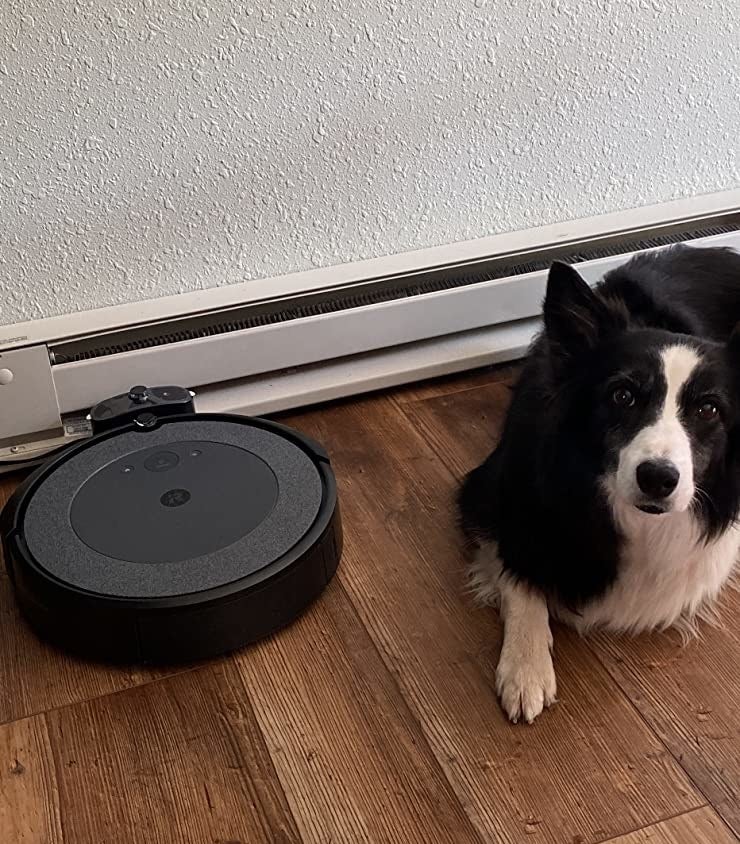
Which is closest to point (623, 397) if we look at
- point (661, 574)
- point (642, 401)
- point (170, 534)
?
point (642, 401)

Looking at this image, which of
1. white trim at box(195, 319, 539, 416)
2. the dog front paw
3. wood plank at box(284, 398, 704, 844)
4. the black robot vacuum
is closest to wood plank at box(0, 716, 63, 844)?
the black robot vacuum

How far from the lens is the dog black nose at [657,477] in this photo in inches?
53.3

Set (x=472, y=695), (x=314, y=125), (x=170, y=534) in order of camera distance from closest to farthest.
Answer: (x=472, y=695) → (x=170, y=534) → (x=314, y=125)

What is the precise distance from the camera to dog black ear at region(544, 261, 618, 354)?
1475mm

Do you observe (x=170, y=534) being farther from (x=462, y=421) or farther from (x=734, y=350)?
(x=734, y=350)

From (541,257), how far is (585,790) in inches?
47.5

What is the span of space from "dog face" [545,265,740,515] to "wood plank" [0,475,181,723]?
749 mm

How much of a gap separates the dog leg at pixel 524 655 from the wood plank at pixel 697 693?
0.11m

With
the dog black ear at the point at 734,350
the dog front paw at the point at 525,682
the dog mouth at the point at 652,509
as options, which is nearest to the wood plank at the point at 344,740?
the dog front paw at the point at 525,682

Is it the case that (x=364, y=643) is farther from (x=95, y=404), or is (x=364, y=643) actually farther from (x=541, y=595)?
(x=95, y=404)

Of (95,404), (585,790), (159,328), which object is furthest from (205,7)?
(585,790)

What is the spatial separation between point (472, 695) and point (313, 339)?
85cm

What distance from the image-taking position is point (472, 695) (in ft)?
5.04

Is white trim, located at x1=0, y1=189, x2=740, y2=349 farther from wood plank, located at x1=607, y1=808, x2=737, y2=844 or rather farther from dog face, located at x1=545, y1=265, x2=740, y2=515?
wood plank, located at x1=607, y1=808, x2=737, y2=844
